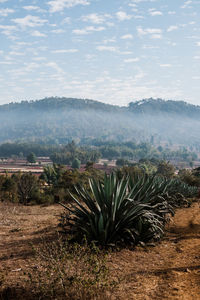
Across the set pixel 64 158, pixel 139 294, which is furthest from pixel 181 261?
pixel 64 158

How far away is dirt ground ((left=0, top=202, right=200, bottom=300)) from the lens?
3.97 m

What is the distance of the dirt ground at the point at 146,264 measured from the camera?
397 cm

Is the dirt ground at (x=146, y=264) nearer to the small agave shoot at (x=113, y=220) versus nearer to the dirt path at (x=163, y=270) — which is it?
the dirt path at (x=163, y=270)

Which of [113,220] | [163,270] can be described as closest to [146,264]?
[163,270]

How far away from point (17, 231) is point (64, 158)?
12402cm

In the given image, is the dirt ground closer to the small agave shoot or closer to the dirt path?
the dirt path

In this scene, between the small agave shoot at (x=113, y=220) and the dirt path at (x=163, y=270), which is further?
the small agave shoot at (x=113, y=220)

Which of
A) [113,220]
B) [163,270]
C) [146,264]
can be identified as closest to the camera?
[163,270]

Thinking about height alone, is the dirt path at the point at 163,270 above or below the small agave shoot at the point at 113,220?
below

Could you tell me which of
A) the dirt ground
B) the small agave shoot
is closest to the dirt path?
the dirt ground

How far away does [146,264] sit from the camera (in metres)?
5.01

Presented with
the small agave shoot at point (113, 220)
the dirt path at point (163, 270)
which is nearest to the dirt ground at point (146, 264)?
the dirt path at point (163, 270)

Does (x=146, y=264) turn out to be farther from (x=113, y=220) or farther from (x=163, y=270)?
(x=113, y=220)

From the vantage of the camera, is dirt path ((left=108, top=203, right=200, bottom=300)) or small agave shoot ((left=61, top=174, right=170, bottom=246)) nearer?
dirt path ((left=108, top=203, right=200, bottom=300))
